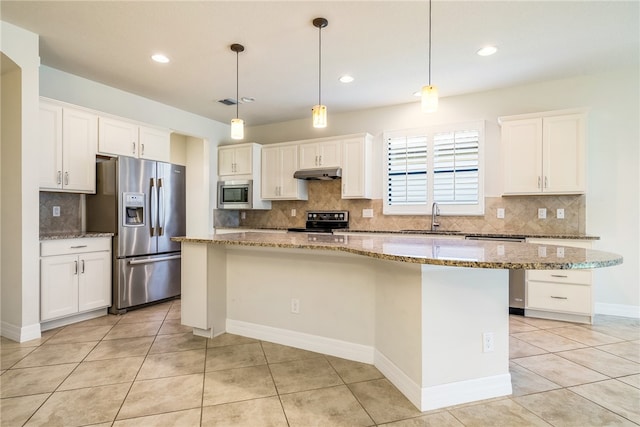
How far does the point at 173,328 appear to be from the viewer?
3230 mm

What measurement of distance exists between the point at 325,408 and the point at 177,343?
1.60 m

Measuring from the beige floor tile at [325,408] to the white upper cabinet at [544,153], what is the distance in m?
3.16

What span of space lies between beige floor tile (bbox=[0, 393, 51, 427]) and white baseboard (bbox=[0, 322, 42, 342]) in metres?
1.15

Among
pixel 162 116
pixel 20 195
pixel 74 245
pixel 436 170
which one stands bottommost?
pixel 74 245

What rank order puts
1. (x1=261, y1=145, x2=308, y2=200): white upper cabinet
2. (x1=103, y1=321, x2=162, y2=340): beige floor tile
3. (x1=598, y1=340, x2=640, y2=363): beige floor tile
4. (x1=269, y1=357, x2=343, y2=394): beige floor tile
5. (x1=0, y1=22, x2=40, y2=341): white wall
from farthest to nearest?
1. (x1=261, y1=145, x2=308, y2=200): white upper cabinet
2. (x1=103, y1=321, x2=162, y2=340): beige floor tile
3. (x1=0, y1=22, x2=40, y2=341): white wall
4. (x1=598, y1=340, x2=640, y2=363): beige floor tile
5. (x1=269, y1=357, x2=343, y2=394): beige floor tile

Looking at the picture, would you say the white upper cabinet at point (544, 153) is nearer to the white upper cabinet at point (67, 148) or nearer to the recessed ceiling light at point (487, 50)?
the recessed ceiling light at point (487, 50)

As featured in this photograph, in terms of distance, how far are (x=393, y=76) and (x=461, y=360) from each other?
9.89 ft

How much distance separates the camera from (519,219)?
406cm

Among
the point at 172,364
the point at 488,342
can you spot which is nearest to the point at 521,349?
the point at 488,342

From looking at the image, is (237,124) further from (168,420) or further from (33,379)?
(33,379)

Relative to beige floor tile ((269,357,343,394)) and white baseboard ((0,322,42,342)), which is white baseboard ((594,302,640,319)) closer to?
beige floor tile ((269,357,343,394))

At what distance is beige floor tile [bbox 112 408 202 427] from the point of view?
1745 millimetres


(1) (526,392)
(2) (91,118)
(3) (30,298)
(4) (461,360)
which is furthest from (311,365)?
(2) (91,118)

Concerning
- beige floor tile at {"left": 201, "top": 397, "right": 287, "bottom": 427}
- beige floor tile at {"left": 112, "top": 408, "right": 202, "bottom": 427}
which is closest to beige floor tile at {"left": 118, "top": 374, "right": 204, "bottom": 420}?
beige floor tile at {"left": 112, "top": 408, "right": 202, "bottom": 427}
